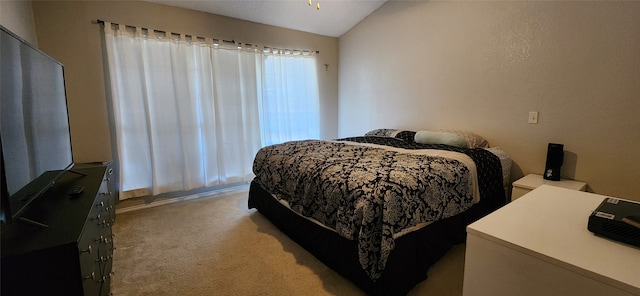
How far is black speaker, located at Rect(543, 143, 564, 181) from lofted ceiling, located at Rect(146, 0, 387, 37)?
107 inches

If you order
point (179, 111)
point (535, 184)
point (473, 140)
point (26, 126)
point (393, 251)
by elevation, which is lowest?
point (393, 251)

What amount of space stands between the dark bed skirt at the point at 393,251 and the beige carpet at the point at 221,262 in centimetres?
9

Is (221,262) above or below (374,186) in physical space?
below

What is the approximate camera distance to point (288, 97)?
161 inches

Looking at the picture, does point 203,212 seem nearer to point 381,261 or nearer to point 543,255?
point 381,261

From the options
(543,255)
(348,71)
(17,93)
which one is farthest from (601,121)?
(17,93)

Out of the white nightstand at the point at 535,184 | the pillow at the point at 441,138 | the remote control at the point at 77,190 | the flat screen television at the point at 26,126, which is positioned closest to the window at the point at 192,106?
the flat screen television at the point at 26,126

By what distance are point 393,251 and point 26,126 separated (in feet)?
6.07

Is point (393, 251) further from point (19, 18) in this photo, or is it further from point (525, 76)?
point (19, 18)

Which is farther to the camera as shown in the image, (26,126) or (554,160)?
(554,160)

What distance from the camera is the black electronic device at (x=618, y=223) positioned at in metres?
0.86

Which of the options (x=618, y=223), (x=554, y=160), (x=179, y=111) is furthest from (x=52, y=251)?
(x=554, y=160)

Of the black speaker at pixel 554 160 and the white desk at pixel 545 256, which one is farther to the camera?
the black speaker at pixel 554 160

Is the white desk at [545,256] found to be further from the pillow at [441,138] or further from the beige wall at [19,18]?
the beige wall at [19,18]
